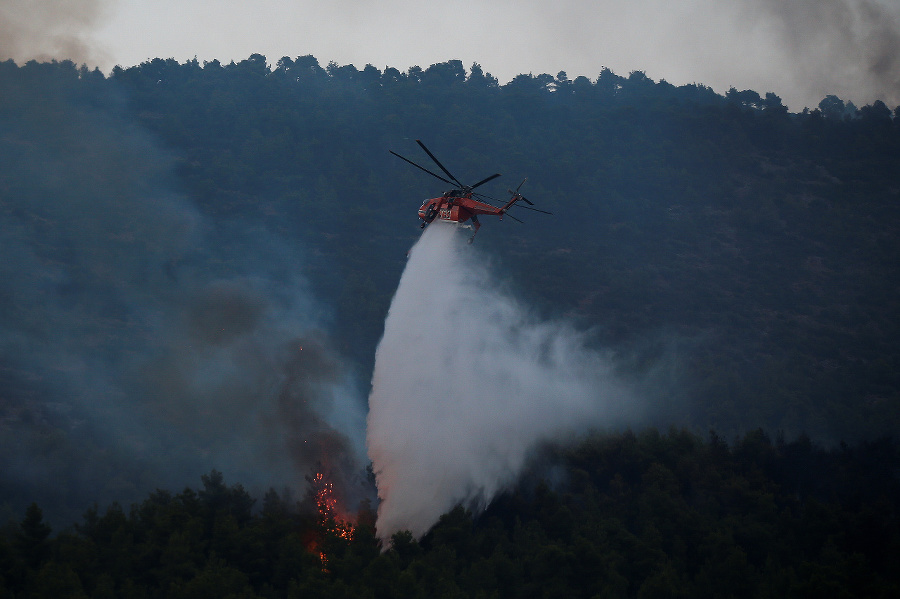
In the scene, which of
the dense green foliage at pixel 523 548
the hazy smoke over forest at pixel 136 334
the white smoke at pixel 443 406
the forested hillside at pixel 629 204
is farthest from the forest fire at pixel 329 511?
the forested hillside at pixel 629 204

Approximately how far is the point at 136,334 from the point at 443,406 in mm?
59988

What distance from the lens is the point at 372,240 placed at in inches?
5118

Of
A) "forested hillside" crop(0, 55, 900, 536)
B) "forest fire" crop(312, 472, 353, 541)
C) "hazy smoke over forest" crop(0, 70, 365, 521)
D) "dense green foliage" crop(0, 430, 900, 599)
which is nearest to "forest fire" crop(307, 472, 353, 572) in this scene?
"forest fire" crop(312, 472, 353, 541)

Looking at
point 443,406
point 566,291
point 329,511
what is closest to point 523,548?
point 443,406

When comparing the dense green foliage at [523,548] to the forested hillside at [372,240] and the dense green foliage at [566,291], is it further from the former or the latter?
the forested hillside at [372,240]

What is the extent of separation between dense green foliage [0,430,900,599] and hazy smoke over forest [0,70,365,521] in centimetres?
2315

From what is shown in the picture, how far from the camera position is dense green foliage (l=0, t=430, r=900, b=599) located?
42.9m

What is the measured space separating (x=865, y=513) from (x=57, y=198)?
111m

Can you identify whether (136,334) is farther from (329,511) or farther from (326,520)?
(326,520)

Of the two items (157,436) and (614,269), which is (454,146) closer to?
(614,269)

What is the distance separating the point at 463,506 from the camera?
55.1 metres

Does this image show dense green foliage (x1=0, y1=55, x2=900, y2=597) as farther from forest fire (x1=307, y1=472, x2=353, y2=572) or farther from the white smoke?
the white smoke

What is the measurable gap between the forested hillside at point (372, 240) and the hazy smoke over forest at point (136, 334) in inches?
14.6

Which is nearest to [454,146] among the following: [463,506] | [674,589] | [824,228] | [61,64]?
[824,228]
